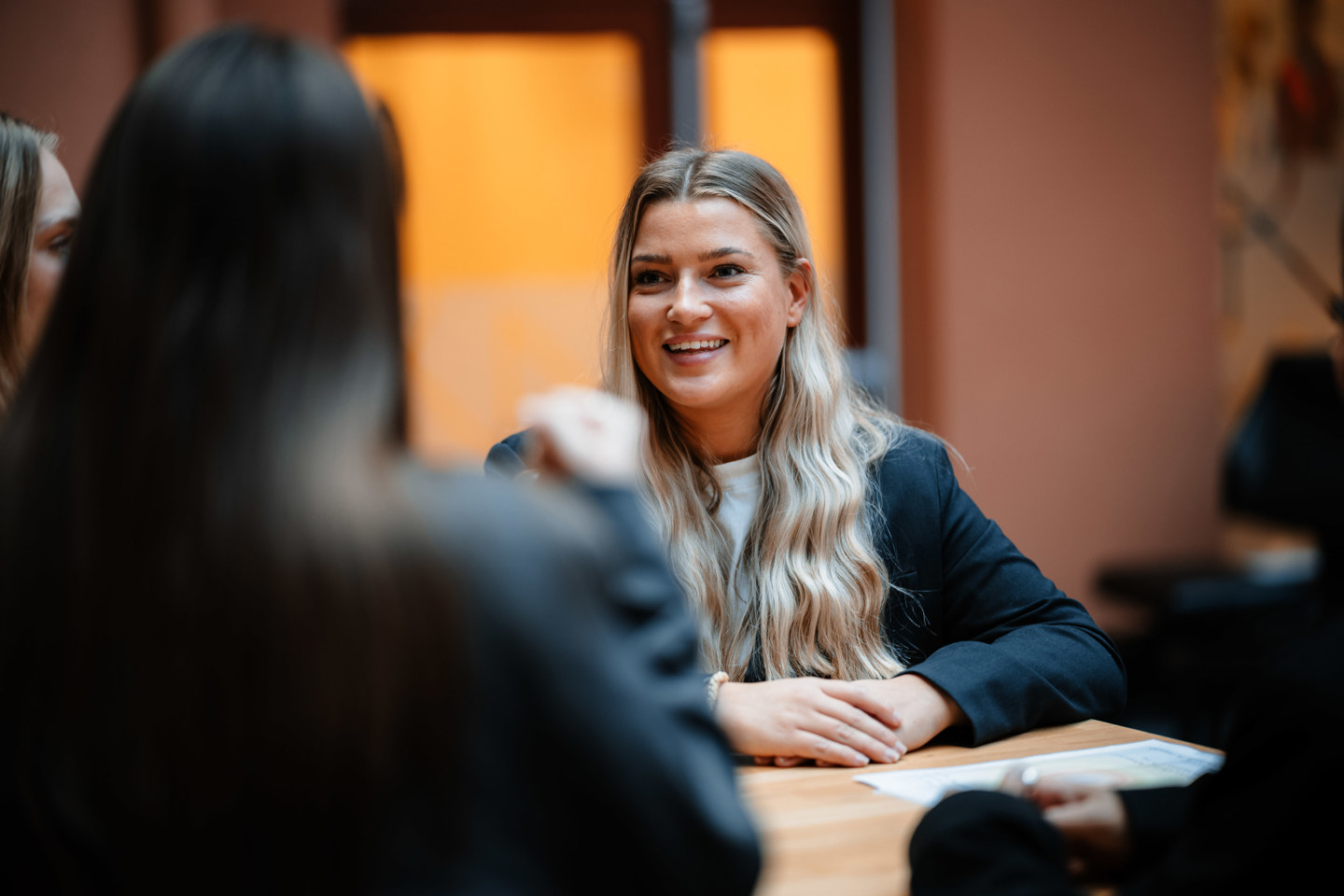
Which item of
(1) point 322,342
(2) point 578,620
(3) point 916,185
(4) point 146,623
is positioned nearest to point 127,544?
(4) point 146,623

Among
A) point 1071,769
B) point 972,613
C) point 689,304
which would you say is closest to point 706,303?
point 689,304

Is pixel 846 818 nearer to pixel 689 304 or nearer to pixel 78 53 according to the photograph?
pixel 689 304

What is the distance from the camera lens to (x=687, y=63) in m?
4.37

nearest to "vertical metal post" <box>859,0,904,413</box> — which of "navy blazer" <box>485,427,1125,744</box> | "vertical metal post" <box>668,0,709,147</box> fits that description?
"vertical metal post" <box>668,0,709,147</box>

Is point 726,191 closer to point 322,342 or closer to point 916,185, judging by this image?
point 322,342

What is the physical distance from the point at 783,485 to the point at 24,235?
4.18ft

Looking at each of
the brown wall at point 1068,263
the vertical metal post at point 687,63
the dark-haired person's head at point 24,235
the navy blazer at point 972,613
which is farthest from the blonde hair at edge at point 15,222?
the brown wall at point 1068,263

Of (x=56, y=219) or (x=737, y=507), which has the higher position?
(x=56, y=219)

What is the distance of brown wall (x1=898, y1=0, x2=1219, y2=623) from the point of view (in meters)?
4.17

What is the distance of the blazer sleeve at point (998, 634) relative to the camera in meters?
1.49

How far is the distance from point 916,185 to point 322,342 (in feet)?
12.4

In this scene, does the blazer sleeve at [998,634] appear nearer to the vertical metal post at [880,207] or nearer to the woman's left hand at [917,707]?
the woman's left hand at [917,707]

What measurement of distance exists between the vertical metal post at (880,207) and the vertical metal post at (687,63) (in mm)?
661

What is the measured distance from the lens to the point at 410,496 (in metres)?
0.72
